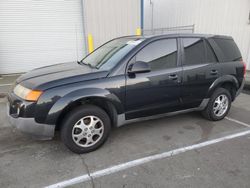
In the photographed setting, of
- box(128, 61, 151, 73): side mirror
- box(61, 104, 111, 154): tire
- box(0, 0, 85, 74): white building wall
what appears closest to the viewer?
box(61, 104, 111, 154): tire

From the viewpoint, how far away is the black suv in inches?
107

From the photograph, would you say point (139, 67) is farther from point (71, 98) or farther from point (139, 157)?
point (139, 157)

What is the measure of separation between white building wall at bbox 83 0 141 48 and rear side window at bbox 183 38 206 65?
20.4 ft

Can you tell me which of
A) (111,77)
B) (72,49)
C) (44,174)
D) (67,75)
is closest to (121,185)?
(44,174)

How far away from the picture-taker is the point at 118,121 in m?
3.20

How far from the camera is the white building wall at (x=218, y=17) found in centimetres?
869

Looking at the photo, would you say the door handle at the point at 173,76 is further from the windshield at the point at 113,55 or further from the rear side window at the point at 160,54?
the windshield at the point at 113,55

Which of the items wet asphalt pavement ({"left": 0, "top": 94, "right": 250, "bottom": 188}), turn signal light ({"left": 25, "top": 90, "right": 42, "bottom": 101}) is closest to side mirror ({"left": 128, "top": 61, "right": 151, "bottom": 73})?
wet asphalt pavement ({"left": 0, "top": 94, "right": 250, "bottom": 188})

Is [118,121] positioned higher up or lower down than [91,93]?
lower down

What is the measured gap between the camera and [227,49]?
13.4 ft

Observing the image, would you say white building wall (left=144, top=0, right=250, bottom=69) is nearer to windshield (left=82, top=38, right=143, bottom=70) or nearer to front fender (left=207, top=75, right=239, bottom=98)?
front fender (left=207, top=75, right=239, bottom=98)

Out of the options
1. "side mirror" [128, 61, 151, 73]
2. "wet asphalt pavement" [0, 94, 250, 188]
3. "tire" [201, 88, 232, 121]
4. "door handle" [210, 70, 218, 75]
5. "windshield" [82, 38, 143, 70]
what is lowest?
"wet asphalt pavement" [0, 94, 250, 188]

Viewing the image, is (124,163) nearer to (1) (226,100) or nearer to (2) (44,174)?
(2) (44,174)

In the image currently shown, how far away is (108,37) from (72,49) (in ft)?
5.71
